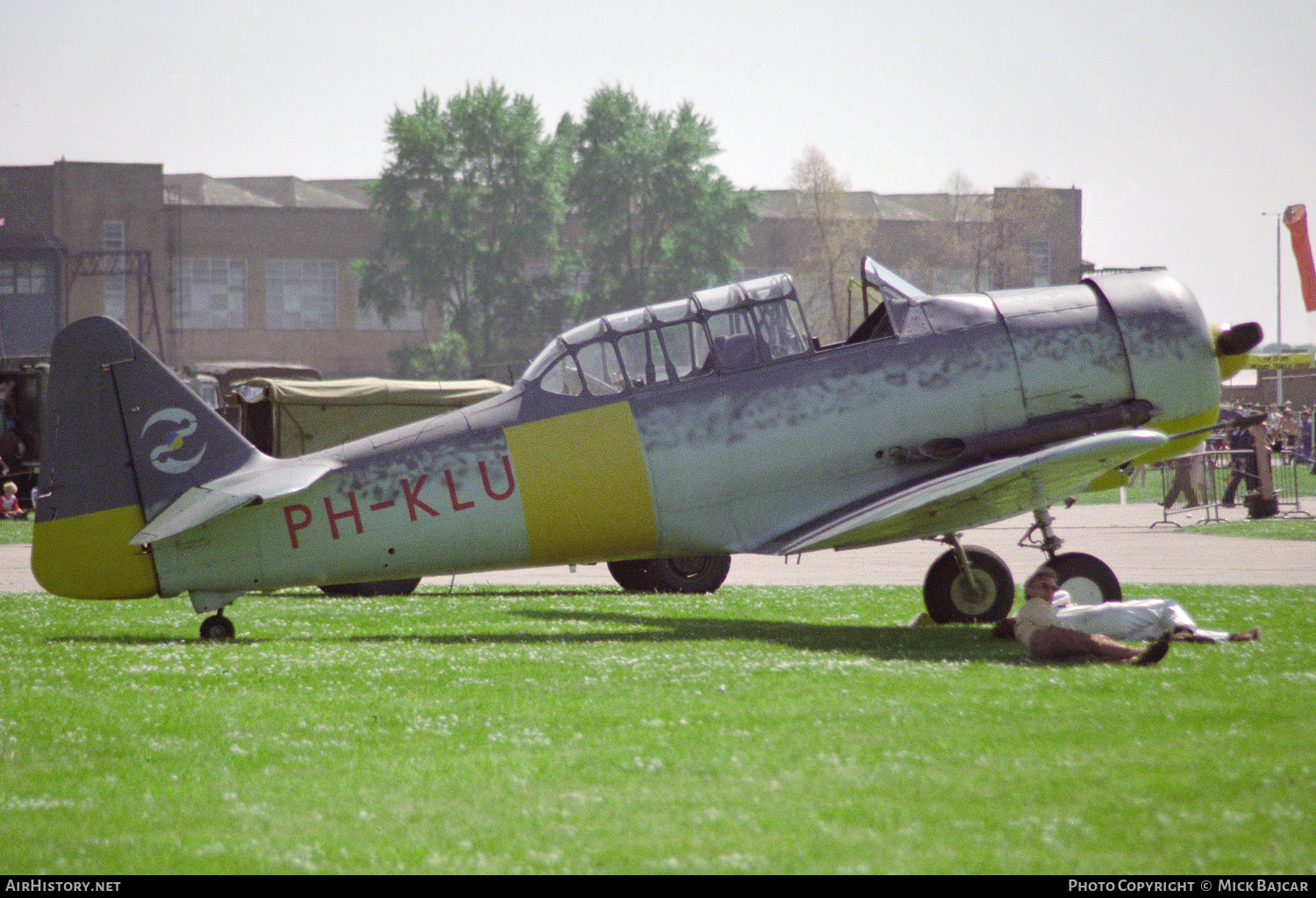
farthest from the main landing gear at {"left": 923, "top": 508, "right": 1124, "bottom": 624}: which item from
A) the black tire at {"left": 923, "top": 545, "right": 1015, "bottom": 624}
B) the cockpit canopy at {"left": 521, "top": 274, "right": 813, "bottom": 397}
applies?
the cockpit canopy at {"left": 521, "top": 274, "right": 813, "bottom": 397}

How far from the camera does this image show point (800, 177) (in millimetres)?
77812

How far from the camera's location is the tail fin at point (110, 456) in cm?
1058

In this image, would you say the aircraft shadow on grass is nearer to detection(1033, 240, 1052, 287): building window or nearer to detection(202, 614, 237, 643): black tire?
detection(202, 614, 237, 643): black tire

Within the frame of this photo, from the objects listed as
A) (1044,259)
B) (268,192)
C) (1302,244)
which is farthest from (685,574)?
(268,192)

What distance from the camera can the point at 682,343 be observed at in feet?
37.3

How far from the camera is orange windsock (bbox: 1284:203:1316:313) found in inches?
1821

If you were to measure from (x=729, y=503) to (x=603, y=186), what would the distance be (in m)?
68.8

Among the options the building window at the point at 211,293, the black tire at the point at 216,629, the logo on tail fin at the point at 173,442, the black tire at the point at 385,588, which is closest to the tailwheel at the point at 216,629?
the black tire at the point at 216,629

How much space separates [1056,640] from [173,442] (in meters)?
6.91

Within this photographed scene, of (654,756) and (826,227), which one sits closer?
(654,756)

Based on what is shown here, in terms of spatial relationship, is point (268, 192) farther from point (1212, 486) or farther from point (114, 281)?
point (1212, 486)

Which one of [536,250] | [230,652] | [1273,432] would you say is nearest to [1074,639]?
[230,652]

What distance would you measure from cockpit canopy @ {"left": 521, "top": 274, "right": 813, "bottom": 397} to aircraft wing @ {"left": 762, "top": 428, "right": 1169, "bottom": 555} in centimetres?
152

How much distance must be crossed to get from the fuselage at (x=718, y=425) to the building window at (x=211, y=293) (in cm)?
7009
